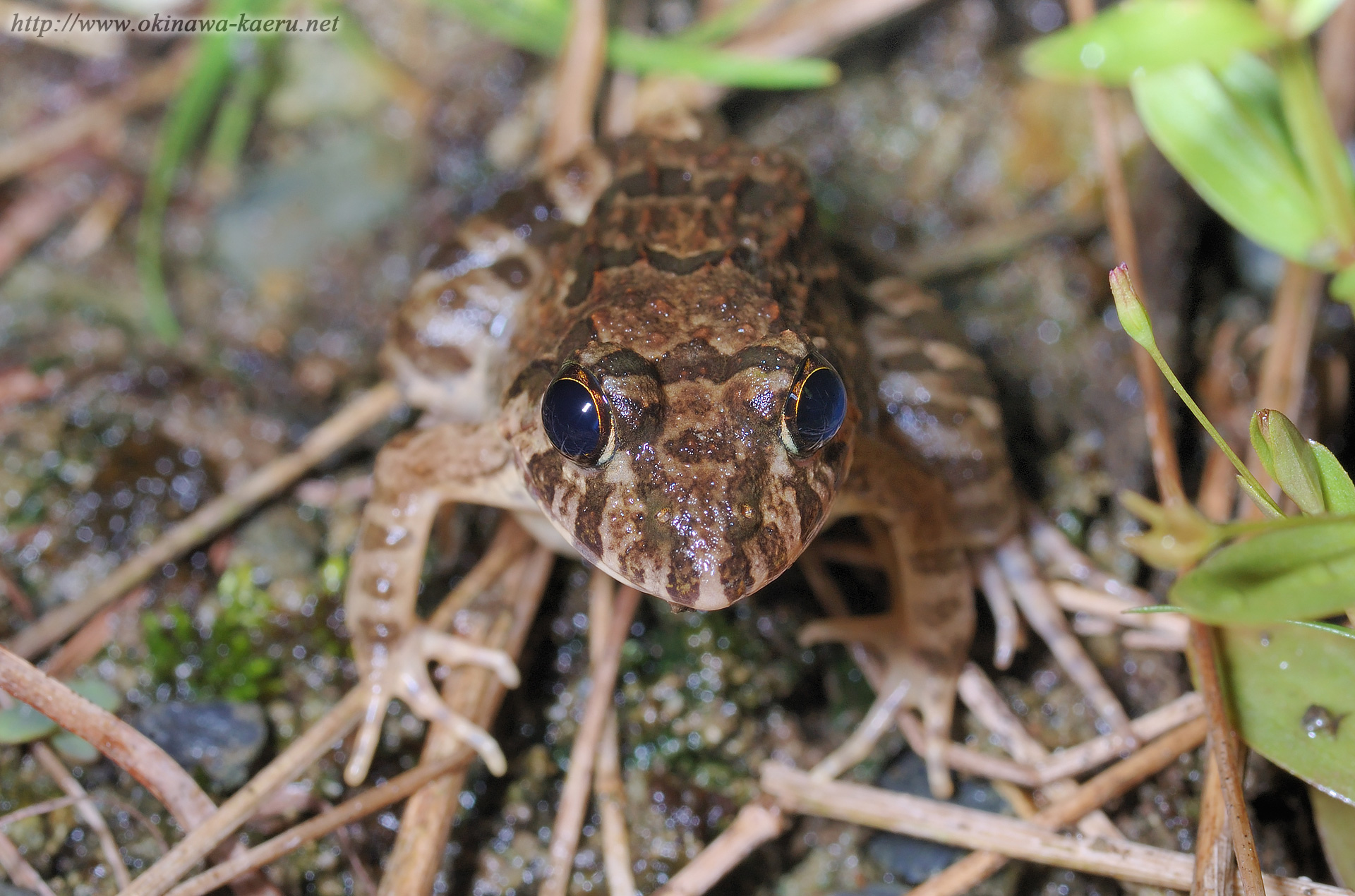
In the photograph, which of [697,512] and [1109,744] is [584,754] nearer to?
[697,512]

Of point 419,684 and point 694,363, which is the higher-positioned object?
point 694,363

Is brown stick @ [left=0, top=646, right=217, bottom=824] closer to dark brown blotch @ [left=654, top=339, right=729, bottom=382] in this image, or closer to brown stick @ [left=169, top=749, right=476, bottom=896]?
brown stick @ [left=169, top=749, right=476, bottom=896]

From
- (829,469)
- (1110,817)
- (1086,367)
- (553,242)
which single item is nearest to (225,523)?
(553,242)

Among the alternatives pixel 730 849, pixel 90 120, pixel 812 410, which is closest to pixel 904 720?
pixel 730 849

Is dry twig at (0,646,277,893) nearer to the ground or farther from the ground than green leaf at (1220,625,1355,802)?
nearer to the ground

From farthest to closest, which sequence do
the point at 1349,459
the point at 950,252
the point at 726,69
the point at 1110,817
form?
the point at 950,252, the point at 726,69, the point at 1349,459, the point at 1110,817

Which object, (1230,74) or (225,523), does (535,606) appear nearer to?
(225,523)

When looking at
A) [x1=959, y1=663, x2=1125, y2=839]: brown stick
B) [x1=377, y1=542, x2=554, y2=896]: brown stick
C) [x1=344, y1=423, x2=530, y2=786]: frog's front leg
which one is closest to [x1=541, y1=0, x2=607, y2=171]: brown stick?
[x1=344, y1=423, x2=530, y2=786]: frog's front leg
